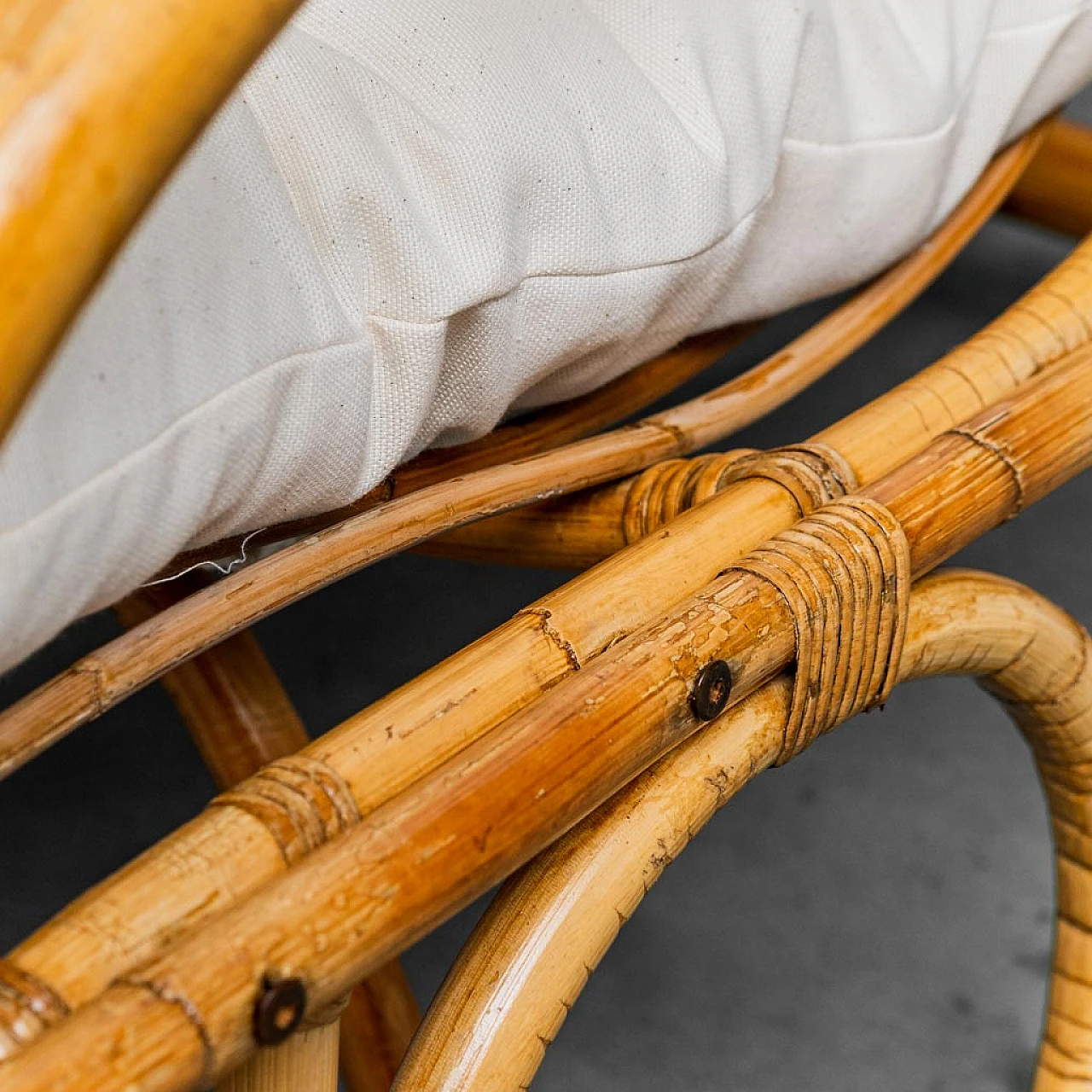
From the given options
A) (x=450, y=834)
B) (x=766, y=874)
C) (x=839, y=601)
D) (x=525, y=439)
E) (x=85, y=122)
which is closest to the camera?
(x=85, y=122)

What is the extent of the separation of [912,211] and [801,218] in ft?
0.27

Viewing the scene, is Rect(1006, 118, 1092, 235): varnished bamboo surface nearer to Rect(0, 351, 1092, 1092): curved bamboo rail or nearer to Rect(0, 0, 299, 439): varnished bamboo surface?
Rect(0, 351, 1092, 1092): curved bamboo rail

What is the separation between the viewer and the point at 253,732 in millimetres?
590

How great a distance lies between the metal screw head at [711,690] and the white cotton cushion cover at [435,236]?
123 mm

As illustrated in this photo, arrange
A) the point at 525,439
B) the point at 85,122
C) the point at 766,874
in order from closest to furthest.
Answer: the point at 85,122 < the point at 525,439 < the point at 766,874

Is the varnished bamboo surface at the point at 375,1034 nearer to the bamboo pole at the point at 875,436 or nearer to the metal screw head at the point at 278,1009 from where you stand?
the bamboo pole at the point at 875,436

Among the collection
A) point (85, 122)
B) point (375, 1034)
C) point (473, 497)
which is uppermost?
point (85, 122)

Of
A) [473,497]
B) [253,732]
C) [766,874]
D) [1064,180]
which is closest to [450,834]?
[473,497]

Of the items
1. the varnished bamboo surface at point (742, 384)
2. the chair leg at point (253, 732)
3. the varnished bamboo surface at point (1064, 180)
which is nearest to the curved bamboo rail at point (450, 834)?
the varnished bamboo surface at point (742, 384)

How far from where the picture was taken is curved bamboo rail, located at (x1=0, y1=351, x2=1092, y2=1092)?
11.5 inches

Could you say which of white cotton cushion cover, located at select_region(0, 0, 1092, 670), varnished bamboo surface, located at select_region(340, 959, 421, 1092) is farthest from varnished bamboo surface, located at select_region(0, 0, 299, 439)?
varnished bamboo surface, located at select_region(340, 959, 421, 1092)

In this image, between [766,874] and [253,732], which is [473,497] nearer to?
[253,732]

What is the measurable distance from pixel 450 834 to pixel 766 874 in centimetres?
60

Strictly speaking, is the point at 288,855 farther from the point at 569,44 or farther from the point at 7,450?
the point at 569,44
